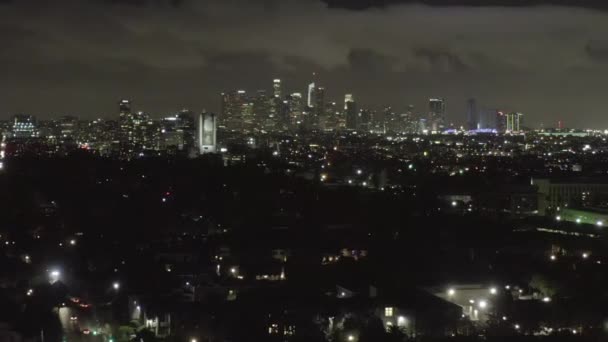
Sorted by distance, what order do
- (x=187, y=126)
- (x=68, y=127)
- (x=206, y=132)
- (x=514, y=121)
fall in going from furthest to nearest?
(x=514, y=121), (x=68, y=127), (x=187, y=126), (x=206, y=132)

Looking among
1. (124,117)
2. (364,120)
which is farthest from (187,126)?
(364,120)

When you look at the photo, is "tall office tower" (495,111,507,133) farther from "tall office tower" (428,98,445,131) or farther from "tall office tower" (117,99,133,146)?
"tall office tower" (117,99,133,146)

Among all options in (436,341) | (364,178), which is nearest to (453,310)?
(436,341)

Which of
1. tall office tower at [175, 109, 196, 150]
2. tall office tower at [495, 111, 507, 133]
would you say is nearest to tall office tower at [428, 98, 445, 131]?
tall office tower at [495, 111, 507, 133]

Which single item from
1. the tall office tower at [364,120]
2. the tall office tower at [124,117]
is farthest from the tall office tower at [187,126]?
the tall office tower at [364,120]

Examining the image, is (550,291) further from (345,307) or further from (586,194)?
(586,194)

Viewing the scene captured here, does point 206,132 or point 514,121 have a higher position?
point 514,121

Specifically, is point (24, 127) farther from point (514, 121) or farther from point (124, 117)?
point (514, 121)
